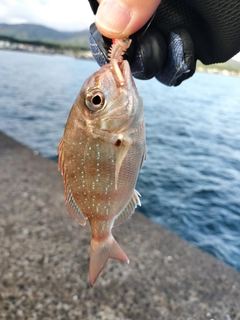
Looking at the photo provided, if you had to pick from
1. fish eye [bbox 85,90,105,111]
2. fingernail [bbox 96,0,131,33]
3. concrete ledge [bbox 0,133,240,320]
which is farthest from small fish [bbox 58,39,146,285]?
concrete ledge [bbox 0,133,240,320]

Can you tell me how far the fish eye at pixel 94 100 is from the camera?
1979 mm

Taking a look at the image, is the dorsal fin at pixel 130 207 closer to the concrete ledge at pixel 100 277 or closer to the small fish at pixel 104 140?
the small fish at pixel 104 140

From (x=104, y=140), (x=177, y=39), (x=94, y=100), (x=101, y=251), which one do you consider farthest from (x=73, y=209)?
(x=177, y=39)

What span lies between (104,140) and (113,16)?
0.72 meters

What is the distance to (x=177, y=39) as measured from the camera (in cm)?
229

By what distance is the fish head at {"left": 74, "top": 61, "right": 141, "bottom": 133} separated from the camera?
1.97 metres

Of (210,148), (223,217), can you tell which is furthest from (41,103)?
(223,217)

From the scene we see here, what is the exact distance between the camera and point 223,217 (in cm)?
980

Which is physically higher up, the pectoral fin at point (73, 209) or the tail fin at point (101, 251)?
the pectoral fin at point (73, 209)

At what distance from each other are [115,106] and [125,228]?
5017mm

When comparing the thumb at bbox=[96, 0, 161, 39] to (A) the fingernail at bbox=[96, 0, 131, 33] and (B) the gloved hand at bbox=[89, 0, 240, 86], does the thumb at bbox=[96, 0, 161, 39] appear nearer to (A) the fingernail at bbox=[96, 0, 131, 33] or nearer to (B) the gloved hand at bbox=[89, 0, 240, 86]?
(A) the fingernail at bbox=[96, 0, 131, 33]

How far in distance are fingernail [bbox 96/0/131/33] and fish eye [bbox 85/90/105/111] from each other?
1.26 ft

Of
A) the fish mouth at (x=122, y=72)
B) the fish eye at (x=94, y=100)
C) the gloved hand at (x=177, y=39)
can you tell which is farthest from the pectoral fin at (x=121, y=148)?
the gloved hand at (x=177, y=39)

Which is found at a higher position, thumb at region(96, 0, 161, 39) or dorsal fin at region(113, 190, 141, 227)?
thumb at region(96, 0, 161, 39)
